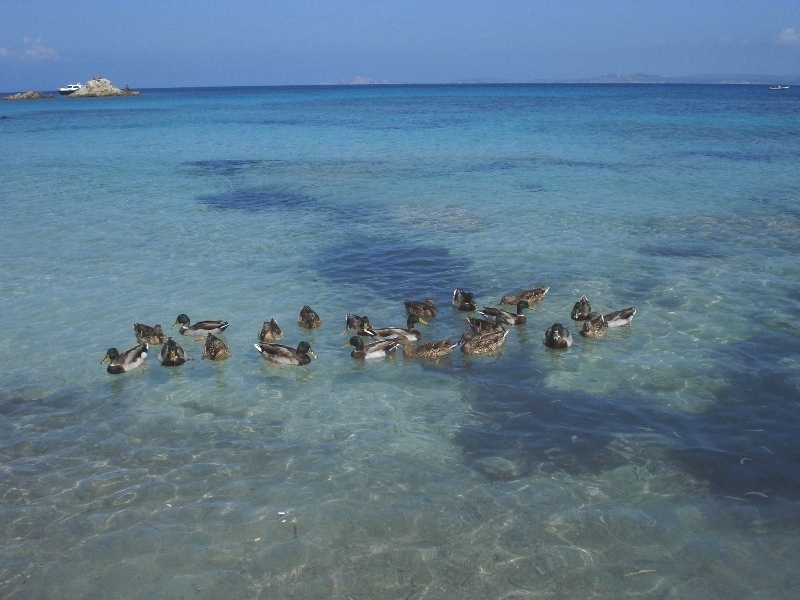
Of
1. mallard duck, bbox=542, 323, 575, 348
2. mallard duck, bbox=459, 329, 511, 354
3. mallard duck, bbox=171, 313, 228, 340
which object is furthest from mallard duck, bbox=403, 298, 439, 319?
mallard duck, bbox=171, 313, 228, 340

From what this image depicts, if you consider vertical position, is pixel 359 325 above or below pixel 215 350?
above

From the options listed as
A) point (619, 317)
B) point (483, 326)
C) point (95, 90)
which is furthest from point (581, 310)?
point (95, 90)

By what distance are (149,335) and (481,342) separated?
22.7ft

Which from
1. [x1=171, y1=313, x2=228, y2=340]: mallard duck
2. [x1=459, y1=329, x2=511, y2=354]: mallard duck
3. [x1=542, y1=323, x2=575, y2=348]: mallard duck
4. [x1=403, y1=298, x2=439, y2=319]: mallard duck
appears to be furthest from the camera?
[x1=403, y1=298, x2=439, y2=319]: mallard duck

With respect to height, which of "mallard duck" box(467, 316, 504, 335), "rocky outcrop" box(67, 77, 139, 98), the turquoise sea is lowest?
the turquoise sea

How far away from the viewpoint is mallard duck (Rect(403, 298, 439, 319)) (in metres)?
15.6

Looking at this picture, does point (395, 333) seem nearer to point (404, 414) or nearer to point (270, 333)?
point (270, 333)

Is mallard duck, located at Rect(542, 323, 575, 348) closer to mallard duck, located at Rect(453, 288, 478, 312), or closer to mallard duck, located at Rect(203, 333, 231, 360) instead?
mallard duck, located at Rect(453, 288, 478, 312)

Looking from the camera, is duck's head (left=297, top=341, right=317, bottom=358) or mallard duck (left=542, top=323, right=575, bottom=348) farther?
mallard duck (left=542, top=323, right=575, bottom=348)

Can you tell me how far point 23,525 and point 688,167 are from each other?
35405mm

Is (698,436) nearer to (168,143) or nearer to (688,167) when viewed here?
(688,167)

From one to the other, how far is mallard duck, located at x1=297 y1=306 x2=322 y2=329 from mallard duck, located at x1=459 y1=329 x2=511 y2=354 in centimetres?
335

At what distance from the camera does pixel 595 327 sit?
14.5 metres

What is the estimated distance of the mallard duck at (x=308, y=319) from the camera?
15242mm
